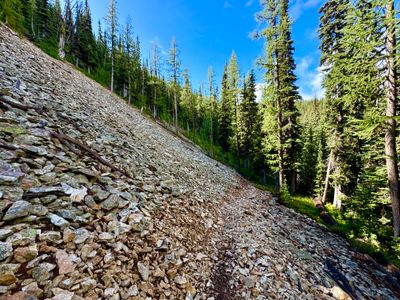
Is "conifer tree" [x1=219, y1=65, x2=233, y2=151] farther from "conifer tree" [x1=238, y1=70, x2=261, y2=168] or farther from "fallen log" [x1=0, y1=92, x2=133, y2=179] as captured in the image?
"fallen log" [x1=0, y1=92, x2=133, y2=179]

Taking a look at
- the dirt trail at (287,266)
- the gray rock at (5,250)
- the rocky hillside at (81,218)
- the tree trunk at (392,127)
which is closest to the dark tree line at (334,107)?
the tree trunk at (392,127)

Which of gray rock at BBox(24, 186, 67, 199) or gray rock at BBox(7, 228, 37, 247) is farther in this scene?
gray rock at BBox(24, 186, 67, 199)

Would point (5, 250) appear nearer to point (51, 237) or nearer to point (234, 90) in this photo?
point (51, 237)

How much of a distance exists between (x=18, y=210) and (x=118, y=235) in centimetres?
178

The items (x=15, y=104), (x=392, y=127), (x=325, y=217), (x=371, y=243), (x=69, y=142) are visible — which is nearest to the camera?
(x=15, y=104)

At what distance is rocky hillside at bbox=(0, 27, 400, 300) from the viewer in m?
3.20

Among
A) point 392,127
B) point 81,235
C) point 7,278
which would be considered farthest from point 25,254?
point 392,127

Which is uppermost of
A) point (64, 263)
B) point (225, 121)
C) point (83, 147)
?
point (225, 121)

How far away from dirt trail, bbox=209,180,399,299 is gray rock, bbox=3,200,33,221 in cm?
400

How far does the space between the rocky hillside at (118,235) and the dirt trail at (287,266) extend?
4cm

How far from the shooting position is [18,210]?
11.0 ft

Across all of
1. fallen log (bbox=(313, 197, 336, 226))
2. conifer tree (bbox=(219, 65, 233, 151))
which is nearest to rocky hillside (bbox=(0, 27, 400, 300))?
fallen log (bbox=(313, 197, 336, 226))

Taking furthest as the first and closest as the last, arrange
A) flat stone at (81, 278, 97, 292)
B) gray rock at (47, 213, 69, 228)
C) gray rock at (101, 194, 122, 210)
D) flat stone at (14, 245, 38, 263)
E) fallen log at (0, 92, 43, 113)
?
fallen log at (0, 92, 43, 113), gray rock at (101, 194, 122, 210), gray rock at (47, 213, 69, 228), flat stone at (81, 278, 97, 292), flat stone at (14, 245, 38, 263)

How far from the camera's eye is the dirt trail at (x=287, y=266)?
4.80 meters
